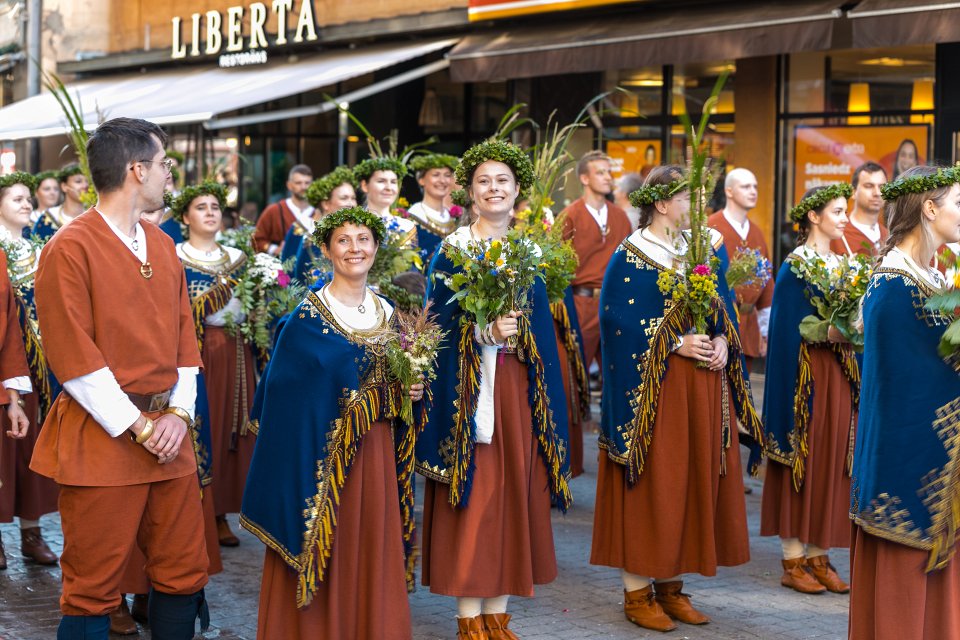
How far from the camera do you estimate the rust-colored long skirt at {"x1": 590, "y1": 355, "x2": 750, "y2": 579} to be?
20.5 ft

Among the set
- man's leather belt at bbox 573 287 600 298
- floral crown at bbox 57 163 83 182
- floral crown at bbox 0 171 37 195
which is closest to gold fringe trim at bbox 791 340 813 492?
man's leather belt at bbox 573 287 600 298

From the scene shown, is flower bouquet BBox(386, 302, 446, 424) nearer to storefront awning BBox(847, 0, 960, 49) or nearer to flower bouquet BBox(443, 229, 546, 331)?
flower bouquet BBox(443, 229, 546, 331)

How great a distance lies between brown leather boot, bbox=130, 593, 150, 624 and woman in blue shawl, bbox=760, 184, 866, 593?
3.21 m

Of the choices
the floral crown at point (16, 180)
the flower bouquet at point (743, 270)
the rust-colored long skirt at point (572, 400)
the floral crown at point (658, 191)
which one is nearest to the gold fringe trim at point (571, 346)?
the rust-colored long skirt at point (572, 400)

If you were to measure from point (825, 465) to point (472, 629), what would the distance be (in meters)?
2.19

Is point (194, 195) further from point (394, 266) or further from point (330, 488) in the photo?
point (330, 488)

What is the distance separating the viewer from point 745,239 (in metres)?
9.70

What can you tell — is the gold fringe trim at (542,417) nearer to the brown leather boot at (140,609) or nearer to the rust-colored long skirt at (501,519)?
the rust-colored long skirt at (501,519)

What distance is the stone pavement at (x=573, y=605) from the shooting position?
6.16 m

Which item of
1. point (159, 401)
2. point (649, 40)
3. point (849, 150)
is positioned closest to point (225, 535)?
point (159, 401)

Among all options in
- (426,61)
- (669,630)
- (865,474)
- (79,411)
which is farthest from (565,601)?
(426,61)

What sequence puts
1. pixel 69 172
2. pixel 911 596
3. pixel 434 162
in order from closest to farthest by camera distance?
1. pixel 911 596
2. pixel 434 162
3. pixel 69 172

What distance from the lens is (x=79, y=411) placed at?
4754 millimetres

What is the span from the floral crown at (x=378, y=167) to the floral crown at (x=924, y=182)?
478 centimetres
